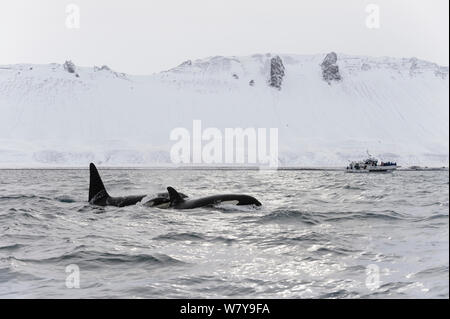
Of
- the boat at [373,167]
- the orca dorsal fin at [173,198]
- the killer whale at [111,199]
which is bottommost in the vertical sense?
the boat at [373,167]

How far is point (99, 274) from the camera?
10.6 m

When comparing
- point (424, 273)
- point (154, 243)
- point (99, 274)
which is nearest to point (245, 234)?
point (154, 243)

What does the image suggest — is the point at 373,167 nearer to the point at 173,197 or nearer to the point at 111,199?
the point at 111,199

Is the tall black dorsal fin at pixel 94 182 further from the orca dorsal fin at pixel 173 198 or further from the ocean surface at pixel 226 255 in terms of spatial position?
the ocean surface at pixel 226 255

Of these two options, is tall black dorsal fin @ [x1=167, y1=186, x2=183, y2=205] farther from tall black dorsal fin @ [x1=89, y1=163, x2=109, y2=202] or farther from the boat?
the boat

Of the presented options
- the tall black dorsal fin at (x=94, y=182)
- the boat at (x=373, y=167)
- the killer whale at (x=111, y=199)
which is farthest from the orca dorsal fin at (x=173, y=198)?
the boat at (x=373, y=167)

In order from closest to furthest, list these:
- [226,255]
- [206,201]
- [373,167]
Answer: [226,255] < [206,201] < [373,167]

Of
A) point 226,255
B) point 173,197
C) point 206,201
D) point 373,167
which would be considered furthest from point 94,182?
point 373,167

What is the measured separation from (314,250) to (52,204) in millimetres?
17820

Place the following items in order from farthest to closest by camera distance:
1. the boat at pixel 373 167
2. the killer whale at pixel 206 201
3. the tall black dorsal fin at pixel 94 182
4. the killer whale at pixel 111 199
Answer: the boat at pixel 373 167, the tall black dorsal fin at pixel 94 182, the killer whale at pixel 111 199, the killer whale at pixel 206 201
